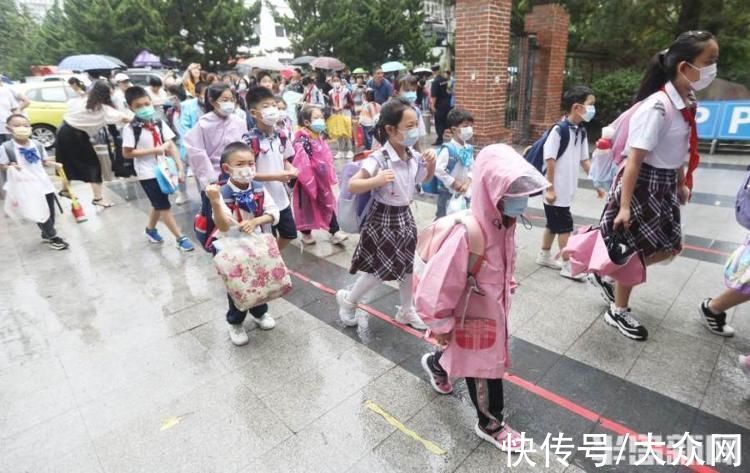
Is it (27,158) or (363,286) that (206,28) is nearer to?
(27,158)

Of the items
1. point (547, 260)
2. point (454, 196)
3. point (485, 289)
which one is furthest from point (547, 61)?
point (485, 289)

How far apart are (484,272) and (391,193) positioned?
1105 mm

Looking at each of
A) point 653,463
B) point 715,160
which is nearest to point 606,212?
point 653,463

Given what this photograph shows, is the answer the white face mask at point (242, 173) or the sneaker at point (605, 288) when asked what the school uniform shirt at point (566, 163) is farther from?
the white face mask at point (242, 173)

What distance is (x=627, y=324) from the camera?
319cm

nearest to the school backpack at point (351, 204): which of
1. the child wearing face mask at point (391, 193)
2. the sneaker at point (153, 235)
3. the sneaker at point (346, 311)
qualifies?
the child wearing face mask at point (391, 193)

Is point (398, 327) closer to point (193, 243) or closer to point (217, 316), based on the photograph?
point (217, 316)

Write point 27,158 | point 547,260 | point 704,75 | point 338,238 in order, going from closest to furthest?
1. point 704,75
2. point 547,260
3. point 27,158
4. point 338,238

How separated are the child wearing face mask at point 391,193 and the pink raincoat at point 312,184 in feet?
5.72

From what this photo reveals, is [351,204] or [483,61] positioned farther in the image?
[483,61]

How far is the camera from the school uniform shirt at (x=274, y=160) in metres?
3.87

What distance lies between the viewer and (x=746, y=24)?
9.84 metres

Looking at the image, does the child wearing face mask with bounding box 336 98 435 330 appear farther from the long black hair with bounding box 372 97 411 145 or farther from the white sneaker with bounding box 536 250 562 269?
the white sneaker with bounding box 536 250 562 269

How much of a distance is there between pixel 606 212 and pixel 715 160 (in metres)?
6.75
